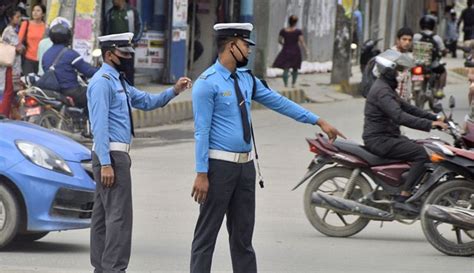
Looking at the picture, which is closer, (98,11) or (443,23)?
(98,11)

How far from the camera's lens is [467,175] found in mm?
9938

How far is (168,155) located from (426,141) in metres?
6.67

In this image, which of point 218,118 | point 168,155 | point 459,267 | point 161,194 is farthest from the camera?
point 168,155

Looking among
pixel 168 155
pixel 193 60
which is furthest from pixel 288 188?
pixel 193 60

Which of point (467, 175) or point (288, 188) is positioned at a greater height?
point (467, 175)

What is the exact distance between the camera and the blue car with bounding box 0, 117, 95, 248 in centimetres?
915

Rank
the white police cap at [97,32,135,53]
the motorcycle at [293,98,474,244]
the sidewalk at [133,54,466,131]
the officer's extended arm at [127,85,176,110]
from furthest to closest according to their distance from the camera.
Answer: the sidewalk at [133,54,466,131] < the motorcycle at [293,98,474,244] < the officer's extended arm at [127,85,176,110] < the white police cap at [97,32,135,53]

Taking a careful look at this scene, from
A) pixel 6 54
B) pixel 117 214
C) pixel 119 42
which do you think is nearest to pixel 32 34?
pixel 6 54

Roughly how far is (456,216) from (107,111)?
3.27 meters

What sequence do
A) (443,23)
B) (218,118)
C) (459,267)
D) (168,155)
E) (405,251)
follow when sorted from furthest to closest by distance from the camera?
(443,23) < (168,155) < (405,251) < (459,267) < (218,118)

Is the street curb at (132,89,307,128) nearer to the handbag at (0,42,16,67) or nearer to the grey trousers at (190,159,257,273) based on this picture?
the handbag at (0,42,16,67)

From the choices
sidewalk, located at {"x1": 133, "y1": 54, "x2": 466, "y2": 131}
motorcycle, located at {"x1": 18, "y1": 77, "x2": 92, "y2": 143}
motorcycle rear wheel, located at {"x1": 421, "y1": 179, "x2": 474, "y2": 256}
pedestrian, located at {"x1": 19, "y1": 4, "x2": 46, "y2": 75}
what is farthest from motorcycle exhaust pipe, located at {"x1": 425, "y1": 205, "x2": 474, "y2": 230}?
pedestrian, located at {"x1": 19, "y1": 4, "x2": 46, "y2": 75}

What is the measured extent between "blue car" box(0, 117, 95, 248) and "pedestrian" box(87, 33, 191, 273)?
4.17 feet

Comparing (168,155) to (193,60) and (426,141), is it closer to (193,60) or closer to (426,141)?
(426,141)
